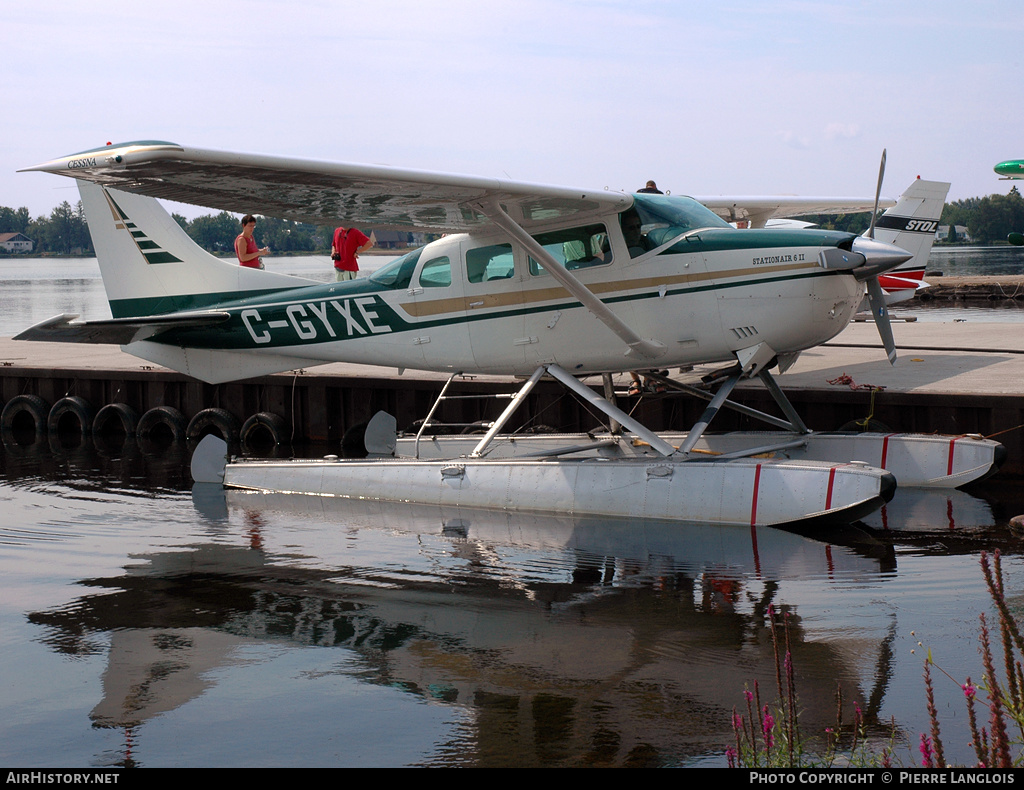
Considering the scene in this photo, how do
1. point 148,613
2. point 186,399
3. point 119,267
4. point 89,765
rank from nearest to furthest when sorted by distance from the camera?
point 89,765, point 148,613, point 119,267, point 186,399

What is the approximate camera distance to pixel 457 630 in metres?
6.07

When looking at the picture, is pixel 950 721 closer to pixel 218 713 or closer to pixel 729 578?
pixel 729 578

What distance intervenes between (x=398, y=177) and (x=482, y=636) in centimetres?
356

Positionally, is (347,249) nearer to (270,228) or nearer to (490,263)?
(490,263)

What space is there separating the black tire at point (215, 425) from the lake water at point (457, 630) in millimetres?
3613

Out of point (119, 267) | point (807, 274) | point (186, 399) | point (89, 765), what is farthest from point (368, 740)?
point (186, 399)

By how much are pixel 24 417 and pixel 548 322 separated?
9342 millimetres

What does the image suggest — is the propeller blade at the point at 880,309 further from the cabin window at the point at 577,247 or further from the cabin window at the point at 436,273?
the cabin window at the point at 436,273

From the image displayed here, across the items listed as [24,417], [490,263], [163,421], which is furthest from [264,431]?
[490,263]

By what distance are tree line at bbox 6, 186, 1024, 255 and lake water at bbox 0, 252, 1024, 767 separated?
85359 mm

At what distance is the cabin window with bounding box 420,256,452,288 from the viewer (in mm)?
9641
